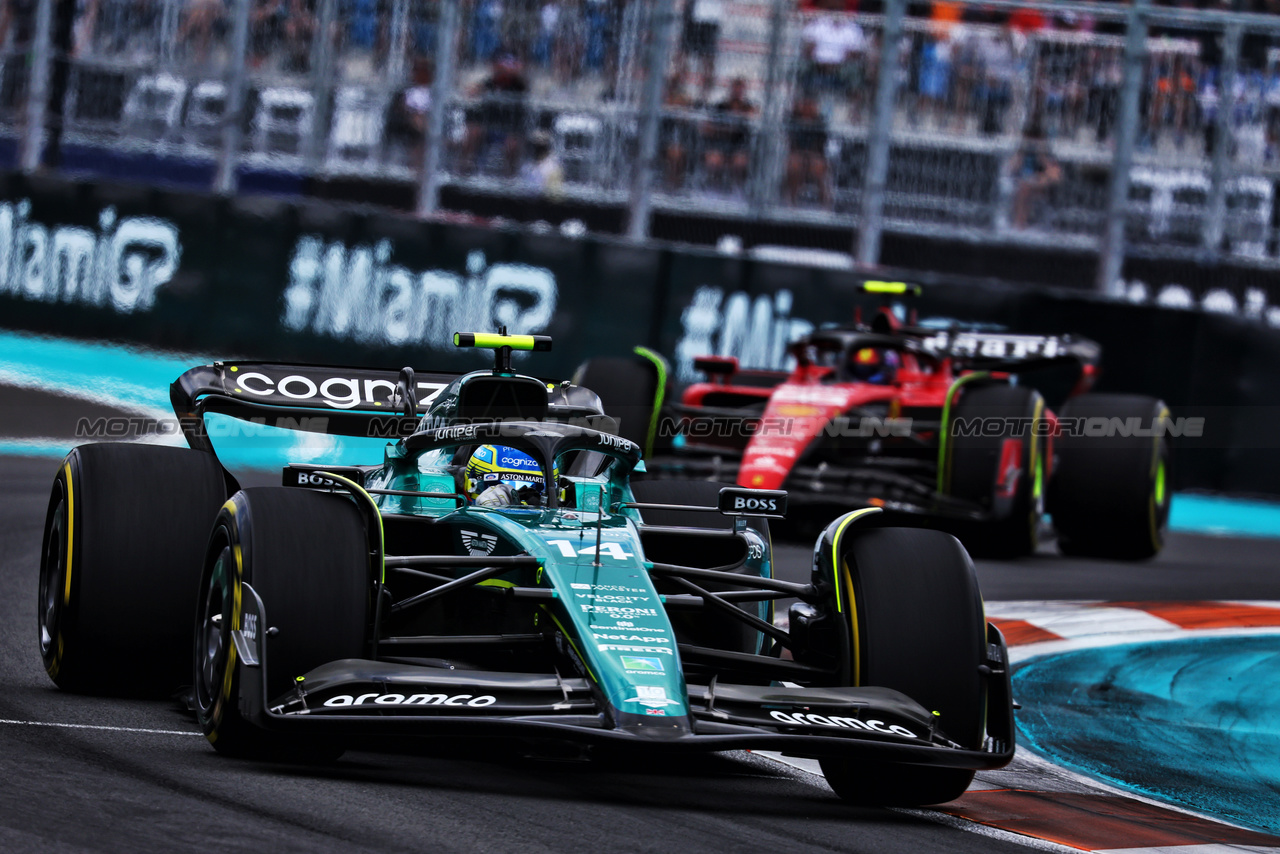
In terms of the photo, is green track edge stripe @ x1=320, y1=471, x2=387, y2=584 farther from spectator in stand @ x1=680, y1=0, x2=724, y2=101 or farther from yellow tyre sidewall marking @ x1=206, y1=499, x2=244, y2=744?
spectator in stand @ x1=680, y1=0, x2=724, y2=101

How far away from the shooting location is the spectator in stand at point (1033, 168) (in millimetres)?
14562

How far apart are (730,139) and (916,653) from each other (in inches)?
391

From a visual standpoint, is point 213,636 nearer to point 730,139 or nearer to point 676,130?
point 676,130

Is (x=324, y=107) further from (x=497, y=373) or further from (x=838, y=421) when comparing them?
(x=497, y=373)

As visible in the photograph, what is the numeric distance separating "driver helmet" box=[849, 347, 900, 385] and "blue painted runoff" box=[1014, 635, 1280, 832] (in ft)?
12.3

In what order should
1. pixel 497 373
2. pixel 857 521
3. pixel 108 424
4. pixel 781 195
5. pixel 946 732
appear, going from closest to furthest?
pixel 946 732, pixel 857 521, pixel 497 373, pixel 108 424, pixel 781 195

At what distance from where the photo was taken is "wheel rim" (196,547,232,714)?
17.4 ft

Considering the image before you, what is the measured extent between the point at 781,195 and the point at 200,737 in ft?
33.3

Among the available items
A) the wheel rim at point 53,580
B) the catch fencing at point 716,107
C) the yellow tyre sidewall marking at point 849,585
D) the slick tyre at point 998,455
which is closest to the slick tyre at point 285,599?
the wheel rim at point 53,580

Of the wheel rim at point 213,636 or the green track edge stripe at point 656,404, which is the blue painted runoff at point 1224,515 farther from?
the wheel rim at point 213,636

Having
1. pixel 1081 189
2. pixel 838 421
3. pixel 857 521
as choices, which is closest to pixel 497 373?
pixel 857 521

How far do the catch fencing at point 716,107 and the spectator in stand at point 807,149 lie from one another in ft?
0.06

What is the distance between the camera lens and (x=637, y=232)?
14.8 metres

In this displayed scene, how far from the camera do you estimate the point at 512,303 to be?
15.1m
